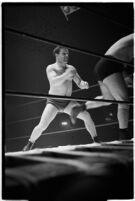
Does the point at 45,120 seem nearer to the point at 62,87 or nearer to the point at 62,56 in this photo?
the point at 62,87

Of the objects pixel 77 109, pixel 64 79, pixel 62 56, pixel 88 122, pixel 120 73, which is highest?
pixel 62 56

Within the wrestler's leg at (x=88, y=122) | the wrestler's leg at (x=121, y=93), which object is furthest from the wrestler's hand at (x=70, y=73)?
the wrestler's leg at (x=121, y=93)

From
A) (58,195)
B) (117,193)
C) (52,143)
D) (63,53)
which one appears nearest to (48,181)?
(58,195)

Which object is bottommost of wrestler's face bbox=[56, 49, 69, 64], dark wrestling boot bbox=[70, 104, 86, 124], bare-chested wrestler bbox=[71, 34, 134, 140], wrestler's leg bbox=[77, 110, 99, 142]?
Result: wrestler's leg bbox=[77, 110, 99, 142]

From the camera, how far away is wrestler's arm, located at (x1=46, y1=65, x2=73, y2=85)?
3.27 metres

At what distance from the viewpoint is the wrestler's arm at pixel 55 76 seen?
327 cm

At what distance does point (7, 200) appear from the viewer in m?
0.43

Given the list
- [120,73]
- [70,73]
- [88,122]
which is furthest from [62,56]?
[120,73]

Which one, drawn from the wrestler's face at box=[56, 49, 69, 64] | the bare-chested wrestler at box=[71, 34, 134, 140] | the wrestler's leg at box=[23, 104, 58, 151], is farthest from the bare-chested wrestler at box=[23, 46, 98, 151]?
the bare-chested wrestler at box=[71, 34, 134, 140]

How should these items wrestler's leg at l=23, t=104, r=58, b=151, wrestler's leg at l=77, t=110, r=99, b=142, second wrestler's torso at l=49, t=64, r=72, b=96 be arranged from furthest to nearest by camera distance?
1. second wrestler's torso at l=49, t=64, r=72, b=96
2. wrestler's leg at l=77, t=110, r=99, b=142
3. wrestler's leg at l=23, t=104, r=58, b=151

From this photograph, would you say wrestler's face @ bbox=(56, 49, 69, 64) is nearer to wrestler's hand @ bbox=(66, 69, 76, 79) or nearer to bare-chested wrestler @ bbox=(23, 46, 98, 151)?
bare-chested wrestler @ bbox=(23, 46, 98, 151)

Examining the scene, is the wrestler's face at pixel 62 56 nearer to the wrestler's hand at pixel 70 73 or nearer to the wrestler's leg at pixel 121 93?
the wrestler's hand at pixel 70 73

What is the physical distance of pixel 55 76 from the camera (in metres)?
3.31

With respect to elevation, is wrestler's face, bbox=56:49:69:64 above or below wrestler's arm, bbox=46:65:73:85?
above
